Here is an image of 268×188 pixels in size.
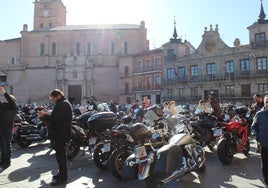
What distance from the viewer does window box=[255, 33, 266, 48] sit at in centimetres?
3123

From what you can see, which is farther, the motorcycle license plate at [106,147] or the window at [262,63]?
the window at [262,63]

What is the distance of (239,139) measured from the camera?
6.95 meters

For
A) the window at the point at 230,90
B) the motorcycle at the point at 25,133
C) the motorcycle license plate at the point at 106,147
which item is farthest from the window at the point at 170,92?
the motorcycle license plate at the point at 106,147

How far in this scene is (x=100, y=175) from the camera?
5.74 metres

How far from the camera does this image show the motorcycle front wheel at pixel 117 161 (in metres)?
5.16

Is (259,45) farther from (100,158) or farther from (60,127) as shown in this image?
(60,127)

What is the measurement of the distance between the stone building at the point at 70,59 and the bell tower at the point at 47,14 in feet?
21.1

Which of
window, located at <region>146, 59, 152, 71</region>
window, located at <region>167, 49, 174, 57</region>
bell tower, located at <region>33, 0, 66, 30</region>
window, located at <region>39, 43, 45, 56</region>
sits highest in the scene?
bell tower, located at <region>33, 0, 66, 30</region>

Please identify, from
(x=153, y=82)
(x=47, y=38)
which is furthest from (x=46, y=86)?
(x=153, y=82)

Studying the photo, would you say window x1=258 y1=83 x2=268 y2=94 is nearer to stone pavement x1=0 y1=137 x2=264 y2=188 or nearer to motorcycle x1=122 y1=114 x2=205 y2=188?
stone pavement x1=0 y1=137 x2=264 y2=188

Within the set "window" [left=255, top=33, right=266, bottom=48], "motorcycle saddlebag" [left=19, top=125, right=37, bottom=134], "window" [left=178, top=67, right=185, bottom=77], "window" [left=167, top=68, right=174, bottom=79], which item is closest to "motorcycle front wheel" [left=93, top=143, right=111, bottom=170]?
"motorcycle saddlebag" [left=19, top=125, right=37, bottom=134]

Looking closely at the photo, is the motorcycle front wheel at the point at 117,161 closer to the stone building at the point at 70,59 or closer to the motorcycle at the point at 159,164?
the motorcycle at the point at 159,164

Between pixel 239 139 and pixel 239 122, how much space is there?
0.51 metres

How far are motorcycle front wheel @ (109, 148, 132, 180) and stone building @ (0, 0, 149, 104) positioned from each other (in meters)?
44.5
